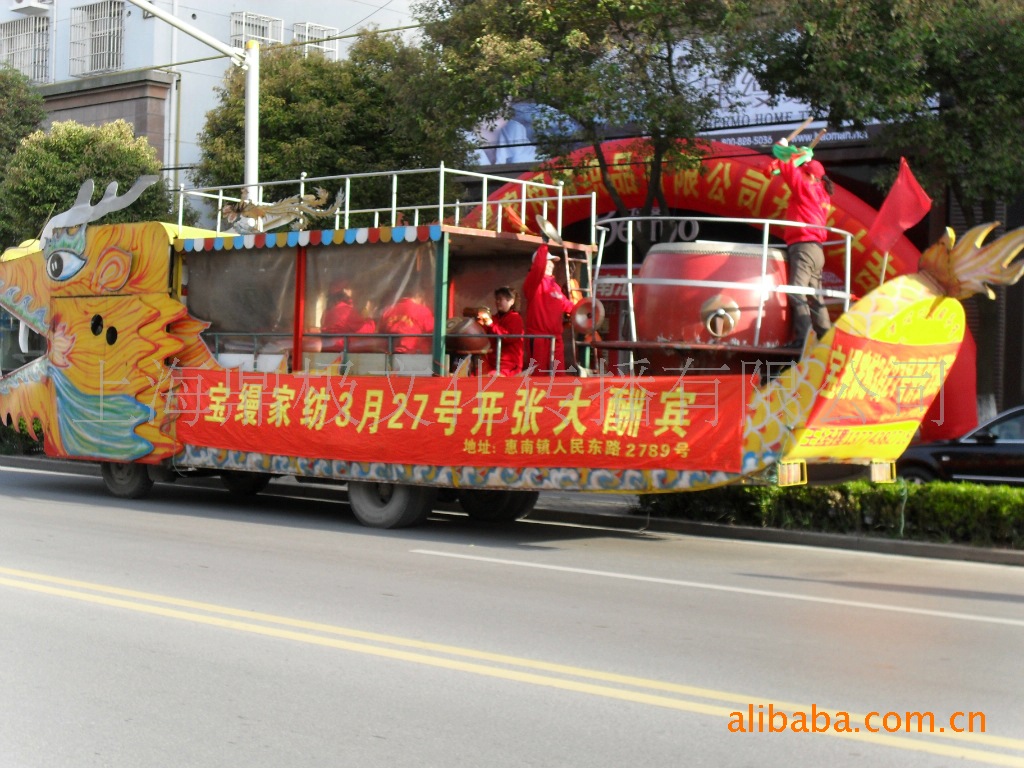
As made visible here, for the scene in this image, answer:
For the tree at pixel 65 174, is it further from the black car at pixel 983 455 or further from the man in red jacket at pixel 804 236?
the man in red jacket at pixel 804 236

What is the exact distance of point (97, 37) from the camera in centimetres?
3456

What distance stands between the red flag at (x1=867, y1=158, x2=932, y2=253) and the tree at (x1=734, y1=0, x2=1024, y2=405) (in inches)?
174

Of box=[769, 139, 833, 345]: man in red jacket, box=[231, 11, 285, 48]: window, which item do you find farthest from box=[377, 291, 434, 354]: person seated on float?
box=[231, 11, 285, 48]: window

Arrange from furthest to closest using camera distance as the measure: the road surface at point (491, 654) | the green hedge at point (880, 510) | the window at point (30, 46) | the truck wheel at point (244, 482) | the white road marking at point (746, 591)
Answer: the window at point (30, 46), the truck wheel at point (244, 482), the green hedge at point (880, 510), the white road marking at point (746, 591), the road surface at point (491, 654)

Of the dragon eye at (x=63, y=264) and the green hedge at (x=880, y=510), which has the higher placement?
the dragon eye at (x=63, y=264)

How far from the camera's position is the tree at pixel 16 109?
102ft

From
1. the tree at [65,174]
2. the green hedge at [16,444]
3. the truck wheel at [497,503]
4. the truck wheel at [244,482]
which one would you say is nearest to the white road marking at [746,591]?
the truck wheel at [497,503]

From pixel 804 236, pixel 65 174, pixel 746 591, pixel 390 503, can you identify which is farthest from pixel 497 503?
pixel 65 174

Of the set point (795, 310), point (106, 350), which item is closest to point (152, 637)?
point (795, 310)

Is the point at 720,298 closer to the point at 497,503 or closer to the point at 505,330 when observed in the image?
the point at 505,330

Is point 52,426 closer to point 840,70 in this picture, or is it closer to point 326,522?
point 326,522

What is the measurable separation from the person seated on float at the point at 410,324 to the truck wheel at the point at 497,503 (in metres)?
1.83

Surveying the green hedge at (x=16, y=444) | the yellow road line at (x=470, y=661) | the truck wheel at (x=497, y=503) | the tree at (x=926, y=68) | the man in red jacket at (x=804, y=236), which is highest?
the tree at (x=926, y=68)

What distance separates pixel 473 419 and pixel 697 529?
9.62 feet
